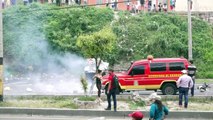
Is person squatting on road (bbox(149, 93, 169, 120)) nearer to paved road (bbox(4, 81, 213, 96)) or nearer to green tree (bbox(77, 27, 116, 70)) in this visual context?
paved road (bbox(4, 81, 213, 96))

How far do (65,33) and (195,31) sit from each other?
433 inches

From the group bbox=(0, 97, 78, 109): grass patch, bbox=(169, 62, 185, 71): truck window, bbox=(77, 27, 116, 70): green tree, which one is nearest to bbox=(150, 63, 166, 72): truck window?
bbox=(169, 62, 185, 71): truck window

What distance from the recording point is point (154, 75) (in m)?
Answer: 25.7

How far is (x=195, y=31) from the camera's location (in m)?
44.6

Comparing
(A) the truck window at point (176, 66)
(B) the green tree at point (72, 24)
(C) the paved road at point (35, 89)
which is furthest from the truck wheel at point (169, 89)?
(B) the green tree at point (72, 24)

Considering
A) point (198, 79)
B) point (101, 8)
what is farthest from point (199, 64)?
point (101, 8)

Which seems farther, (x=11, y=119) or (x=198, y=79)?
(x=198, y=79)

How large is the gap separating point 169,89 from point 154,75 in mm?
991

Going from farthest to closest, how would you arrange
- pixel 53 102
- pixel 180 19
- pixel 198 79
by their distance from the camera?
pixel 180 19 < pixel 198 79 < pixel 53 102

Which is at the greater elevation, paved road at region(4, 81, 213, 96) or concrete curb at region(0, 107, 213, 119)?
concrete curb at region(0, 107, 213, 119)

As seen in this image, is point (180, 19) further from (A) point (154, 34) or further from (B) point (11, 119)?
(B) point (11, 119)

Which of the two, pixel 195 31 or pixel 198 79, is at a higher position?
pixel 195 31

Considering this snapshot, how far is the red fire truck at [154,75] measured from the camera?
83.6 ft

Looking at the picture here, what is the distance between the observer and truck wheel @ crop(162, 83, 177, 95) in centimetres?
2534
